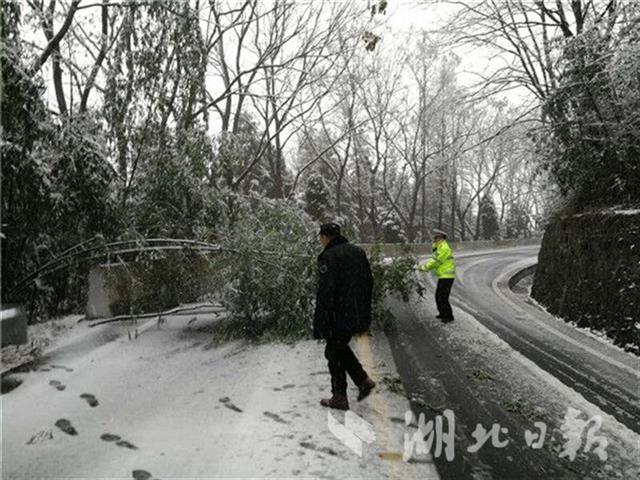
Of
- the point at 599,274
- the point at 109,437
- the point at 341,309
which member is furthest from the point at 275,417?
the point at 599,274

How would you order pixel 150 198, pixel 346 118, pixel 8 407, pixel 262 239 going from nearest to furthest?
pixel 8 407, pixel 262 239, pixel 150 198, pixel 346 118

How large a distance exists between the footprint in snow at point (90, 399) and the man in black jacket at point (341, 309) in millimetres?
2378

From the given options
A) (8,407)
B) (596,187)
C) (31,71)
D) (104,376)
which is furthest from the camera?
(596,187)

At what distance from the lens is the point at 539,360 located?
5.92 meters

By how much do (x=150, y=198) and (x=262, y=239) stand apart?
2.35 metres

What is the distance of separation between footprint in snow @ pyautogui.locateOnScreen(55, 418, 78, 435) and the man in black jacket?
87.6 inches

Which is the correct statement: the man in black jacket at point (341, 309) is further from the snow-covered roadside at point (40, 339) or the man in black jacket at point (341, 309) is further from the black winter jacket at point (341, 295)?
the snow-covered roadside at point (40, 339)

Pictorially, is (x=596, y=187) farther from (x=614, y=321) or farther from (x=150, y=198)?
(x=150, y=198)

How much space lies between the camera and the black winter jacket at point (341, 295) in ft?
13.1

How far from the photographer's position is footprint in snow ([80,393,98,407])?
4.51 metres

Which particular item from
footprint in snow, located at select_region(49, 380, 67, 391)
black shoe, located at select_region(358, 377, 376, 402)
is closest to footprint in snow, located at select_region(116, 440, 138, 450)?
footprint in snow, located at select_region(49, 380, 67, 391)

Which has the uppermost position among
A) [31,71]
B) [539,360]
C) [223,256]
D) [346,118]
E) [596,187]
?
[346,118]

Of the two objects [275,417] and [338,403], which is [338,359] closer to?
[338,403]

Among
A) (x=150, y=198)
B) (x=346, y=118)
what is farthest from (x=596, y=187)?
(x=346, y=118)
